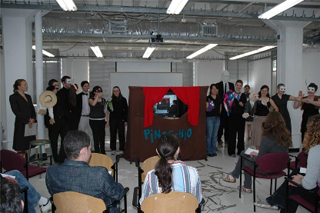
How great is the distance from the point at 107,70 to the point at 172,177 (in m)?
10.9

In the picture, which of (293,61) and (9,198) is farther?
(293,61)

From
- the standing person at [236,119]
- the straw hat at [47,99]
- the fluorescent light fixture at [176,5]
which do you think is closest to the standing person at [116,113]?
the straw hat at [47,99]

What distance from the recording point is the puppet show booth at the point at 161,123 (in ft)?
16.4

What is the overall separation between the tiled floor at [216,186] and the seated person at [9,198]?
6.46ft

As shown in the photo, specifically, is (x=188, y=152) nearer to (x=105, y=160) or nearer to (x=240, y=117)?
(x=240, y=117)

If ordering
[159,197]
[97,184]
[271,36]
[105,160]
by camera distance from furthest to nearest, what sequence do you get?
1. [271,36]
2. [105,160]
3. [97,184]
4. [159,197]

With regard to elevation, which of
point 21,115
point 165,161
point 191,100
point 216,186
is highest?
point 191,100

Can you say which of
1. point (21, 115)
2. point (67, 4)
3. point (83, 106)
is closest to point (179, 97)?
point (83, 106)

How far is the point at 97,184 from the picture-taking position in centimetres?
182

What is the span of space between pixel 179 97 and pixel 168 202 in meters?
3.53

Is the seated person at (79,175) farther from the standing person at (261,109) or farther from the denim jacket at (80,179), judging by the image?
the standing person at (261,109)

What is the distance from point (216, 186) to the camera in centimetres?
389

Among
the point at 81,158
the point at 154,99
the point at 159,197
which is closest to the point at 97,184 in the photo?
the point at 81,158

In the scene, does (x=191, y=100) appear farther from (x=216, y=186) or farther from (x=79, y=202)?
(x=79, y=202)
